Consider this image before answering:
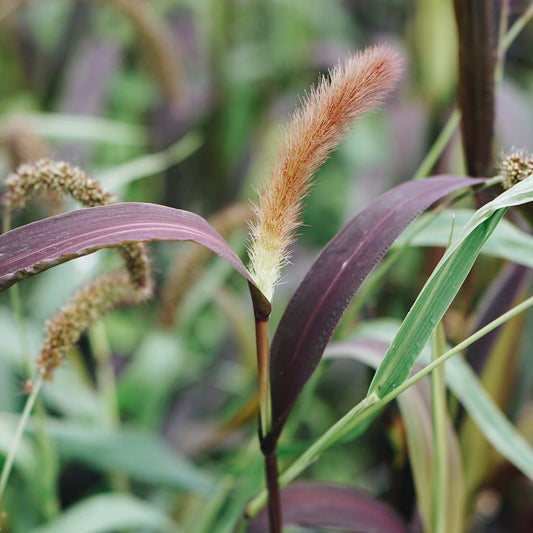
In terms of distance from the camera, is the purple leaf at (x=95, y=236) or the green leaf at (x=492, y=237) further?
the green leaf at (x=492, y=237)

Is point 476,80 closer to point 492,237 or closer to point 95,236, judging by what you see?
point 492,237

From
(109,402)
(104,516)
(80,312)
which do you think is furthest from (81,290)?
(109,402)

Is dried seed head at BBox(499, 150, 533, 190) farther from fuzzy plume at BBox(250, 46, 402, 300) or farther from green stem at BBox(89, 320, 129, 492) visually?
green stem at BBox(89, 320, 129, 492)

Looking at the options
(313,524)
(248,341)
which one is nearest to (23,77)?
(248,341)

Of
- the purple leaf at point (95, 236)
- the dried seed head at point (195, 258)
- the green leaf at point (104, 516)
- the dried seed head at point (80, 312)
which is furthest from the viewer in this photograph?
the dried seed head at point (195, 258)

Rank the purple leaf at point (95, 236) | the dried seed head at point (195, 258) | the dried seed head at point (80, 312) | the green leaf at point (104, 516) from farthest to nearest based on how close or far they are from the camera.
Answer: the dried seed head at point (195, 258)
the green leaf at point (104, 516)
the dried seed head at point (80, 312)
the purple leaf at point (95, 236)

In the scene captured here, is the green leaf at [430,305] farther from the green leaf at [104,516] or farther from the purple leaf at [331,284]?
the green leaf at [104,516]

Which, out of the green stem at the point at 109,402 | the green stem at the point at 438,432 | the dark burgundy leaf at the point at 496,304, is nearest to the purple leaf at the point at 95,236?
the green stem at the point at 438,432

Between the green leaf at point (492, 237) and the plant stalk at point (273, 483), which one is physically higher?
the green leaf at point (492, 237)

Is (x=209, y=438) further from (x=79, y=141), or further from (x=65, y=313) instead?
(x=79, y=141)
